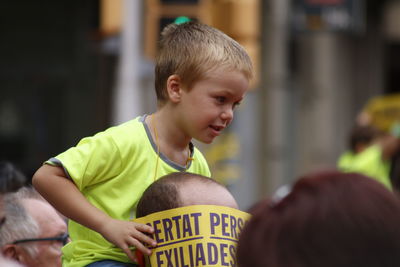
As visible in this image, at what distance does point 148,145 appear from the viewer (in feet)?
9.68

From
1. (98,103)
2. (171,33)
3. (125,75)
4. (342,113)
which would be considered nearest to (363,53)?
(342,113)

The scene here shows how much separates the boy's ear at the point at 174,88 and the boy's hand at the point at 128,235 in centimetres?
45

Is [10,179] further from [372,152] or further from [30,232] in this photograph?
[372,152]

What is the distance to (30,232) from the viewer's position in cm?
358

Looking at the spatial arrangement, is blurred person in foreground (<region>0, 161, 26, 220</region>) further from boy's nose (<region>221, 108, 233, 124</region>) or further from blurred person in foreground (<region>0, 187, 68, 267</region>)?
boy's nose (<region>221, 108, 233, 124</region>)

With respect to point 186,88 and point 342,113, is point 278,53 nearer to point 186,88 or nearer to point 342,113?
point 342,113

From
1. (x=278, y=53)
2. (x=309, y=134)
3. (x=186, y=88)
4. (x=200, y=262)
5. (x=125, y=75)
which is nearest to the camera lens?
(x=200, y=262)

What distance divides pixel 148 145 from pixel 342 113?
15.8 meters

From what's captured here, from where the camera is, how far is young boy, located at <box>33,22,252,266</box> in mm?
2775

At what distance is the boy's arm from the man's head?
0.25 ft

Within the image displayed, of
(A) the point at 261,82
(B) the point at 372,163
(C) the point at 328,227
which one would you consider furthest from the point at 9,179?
(A) the point at 261,82

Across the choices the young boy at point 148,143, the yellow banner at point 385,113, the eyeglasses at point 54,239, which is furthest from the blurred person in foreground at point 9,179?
the yellow banner at point 385,113

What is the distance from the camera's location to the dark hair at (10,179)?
3658mm

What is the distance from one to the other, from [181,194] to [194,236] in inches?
5.2
